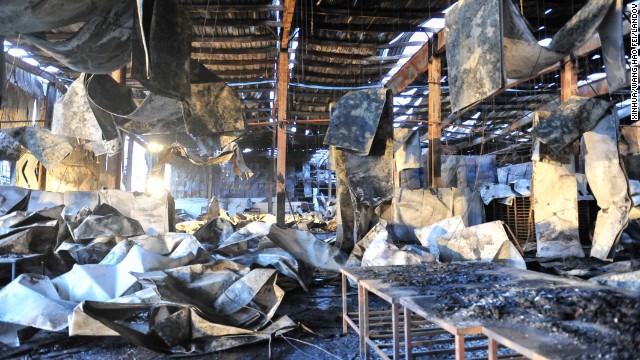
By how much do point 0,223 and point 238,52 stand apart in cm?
595

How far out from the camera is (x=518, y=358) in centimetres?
261

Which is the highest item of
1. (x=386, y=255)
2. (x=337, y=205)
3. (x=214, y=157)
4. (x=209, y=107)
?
(x=209, y=107)

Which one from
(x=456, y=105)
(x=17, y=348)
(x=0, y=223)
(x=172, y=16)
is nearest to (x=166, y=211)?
(x=0, y=223)

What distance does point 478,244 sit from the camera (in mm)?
5277

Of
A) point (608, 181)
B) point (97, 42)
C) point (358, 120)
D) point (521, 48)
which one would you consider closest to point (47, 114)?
point (97, 42)

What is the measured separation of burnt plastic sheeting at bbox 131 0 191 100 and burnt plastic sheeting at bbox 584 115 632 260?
647 centimetres

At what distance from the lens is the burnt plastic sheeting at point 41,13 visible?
267 cm

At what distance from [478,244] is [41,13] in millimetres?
5280

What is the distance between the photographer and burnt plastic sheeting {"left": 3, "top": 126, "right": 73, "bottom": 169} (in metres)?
7.34

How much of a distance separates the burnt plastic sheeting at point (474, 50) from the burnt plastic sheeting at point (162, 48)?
9.05 feet

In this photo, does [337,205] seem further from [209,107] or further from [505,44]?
[505,44]

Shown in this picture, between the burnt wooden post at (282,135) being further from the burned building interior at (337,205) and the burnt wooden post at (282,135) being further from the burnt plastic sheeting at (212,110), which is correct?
the burnt plastic sheeting at (212,110)

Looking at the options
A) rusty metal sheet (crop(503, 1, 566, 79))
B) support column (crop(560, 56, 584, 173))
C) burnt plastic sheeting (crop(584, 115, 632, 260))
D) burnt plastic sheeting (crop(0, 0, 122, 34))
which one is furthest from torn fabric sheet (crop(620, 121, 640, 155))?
burnt plastic sheeting (crop(0, 0, 122, 34))

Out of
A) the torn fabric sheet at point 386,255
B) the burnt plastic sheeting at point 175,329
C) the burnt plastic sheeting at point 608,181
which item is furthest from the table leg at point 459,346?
the burnt plastic sheeting at point 608,181
